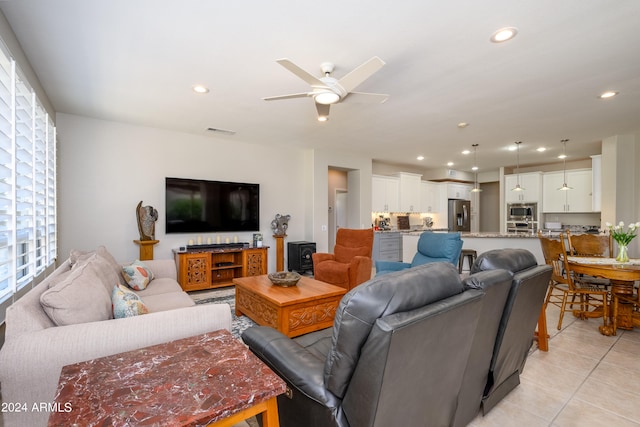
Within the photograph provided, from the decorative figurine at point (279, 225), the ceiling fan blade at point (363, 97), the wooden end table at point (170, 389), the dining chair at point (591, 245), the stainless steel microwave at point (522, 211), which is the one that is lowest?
the wooden end table at point (170, 389)

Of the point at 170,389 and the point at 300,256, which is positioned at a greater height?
the point at 170,389

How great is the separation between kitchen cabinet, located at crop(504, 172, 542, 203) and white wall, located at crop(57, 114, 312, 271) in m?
6.57

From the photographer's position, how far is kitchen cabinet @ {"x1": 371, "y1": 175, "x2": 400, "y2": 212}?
7469mm

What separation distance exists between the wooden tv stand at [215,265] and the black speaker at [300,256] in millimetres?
678

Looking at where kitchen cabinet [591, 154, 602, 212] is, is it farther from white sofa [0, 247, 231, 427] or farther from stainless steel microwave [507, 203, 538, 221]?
white sofa [0, 247, 231, 427]

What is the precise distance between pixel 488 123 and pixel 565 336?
2968mm

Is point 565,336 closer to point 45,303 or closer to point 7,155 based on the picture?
point 45,303

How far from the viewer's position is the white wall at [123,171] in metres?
4.19

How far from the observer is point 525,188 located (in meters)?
7.60

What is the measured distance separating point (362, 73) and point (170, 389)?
7.44 feet

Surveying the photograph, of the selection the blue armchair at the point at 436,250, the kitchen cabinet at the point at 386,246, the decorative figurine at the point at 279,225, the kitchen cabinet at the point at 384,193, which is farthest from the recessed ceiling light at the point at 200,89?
the kitchen cabinet at the point at 386,246

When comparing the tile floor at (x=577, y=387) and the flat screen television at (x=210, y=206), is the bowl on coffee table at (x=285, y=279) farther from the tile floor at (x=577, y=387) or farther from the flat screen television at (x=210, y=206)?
the flat screen television at (x=210, y=206)

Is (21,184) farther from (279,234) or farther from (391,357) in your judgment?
(279,234)

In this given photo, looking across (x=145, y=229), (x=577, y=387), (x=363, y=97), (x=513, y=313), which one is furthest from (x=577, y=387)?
(x=145, y=229)
